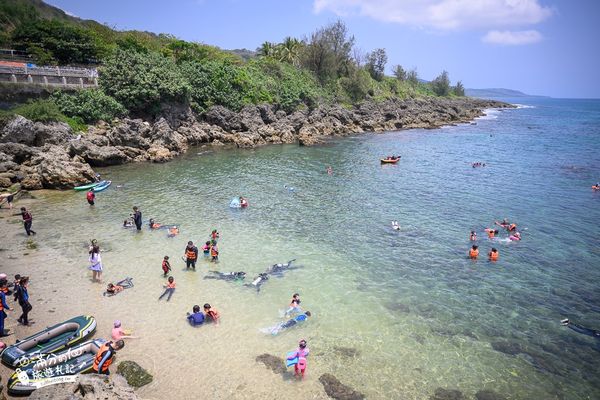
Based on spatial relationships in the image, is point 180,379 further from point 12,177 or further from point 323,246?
point 12,177

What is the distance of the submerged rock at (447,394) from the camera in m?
12.3

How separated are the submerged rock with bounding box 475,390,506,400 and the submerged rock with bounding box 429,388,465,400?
545 mm

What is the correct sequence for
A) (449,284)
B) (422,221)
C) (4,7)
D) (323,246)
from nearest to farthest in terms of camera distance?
(449,284)
(323,246)
(422,221)
(4,7)

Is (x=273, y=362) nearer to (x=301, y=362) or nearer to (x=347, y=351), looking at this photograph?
(x=301, y=362)

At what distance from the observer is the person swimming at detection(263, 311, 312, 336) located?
1523 cm

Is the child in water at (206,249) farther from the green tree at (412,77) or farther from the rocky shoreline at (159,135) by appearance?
the green tree at (412,77)

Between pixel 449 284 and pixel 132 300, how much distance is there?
16177 millimetres

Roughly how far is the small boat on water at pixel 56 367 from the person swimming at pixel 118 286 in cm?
425

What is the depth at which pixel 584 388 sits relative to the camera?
12.9 m

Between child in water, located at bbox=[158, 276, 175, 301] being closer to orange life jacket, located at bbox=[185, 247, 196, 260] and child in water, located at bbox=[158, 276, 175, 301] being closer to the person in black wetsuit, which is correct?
orange life jacket, located at bbox=[185, 247, 196, 260]

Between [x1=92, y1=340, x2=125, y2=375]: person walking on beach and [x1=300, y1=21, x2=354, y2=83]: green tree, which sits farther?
[x1=300, y1=21, x2=354, y2=83]: green tree

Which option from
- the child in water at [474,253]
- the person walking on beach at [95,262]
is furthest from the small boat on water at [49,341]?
the child in water at [474,253]

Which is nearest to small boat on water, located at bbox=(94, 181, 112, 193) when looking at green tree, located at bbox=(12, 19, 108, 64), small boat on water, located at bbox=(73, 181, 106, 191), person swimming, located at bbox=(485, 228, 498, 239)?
small boat on water, located at bbox=(73, 181, 106, 191)

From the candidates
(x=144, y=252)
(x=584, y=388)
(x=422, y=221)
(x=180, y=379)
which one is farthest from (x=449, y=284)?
(x=144, y=252)
